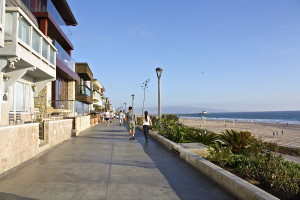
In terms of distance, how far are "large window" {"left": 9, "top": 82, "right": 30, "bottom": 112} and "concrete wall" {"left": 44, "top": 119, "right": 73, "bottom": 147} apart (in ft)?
7.62

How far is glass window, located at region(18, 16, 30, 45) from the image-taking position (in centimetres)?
1153

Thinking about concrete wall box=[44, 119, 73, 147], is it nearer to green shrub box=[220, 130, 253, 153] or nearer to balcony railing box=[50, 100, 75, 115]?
balcony railing box=[50, 100, 75, 115]

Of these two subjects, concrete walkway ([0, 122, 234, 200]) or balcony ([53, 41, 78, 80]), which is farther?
balcony ([53, 41, 78, 80])

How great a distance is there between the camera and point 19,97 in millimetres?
14812

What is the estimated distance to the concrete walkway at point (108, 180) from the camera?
205 inches

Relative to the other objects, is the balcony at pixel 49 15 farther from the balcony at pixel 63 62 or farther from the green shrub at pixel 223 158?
the green shrub at pixel 223 158

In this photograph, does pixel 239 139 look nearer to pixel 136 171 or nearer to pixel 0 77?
pixel 136 171

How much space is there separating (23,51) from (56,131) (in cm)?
345

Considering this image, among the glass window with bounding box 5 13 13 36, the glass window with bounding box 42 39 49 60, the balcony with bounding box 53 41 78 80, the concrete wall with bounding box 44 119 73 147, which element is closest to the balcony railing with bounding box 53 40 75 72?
the balcony with bounding box 53 41 78 80

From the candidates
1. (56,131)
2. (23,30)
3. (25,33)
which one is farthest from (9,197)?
(25,33)

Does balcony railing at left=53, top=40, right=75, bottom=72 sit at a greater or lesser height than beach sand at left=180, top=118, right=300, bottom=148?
greater

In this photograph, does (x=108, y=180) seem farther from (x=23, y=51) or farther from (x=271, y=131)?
(x=271, y=131)

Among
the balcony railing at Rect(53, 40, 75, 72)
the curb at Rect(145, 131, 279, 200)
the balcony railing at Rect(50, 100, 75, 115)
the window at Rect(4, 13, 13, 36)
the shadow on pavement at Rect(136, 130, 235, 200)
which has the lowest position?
the shadow on pavement at Rect(136, 130, 235, 200)

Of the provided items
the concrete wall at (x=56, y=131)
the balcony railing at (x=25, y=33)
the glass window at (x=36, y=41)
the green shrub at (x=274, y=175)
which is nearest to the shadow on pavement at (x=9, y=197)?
the green shrub at (x=274, y=175)
